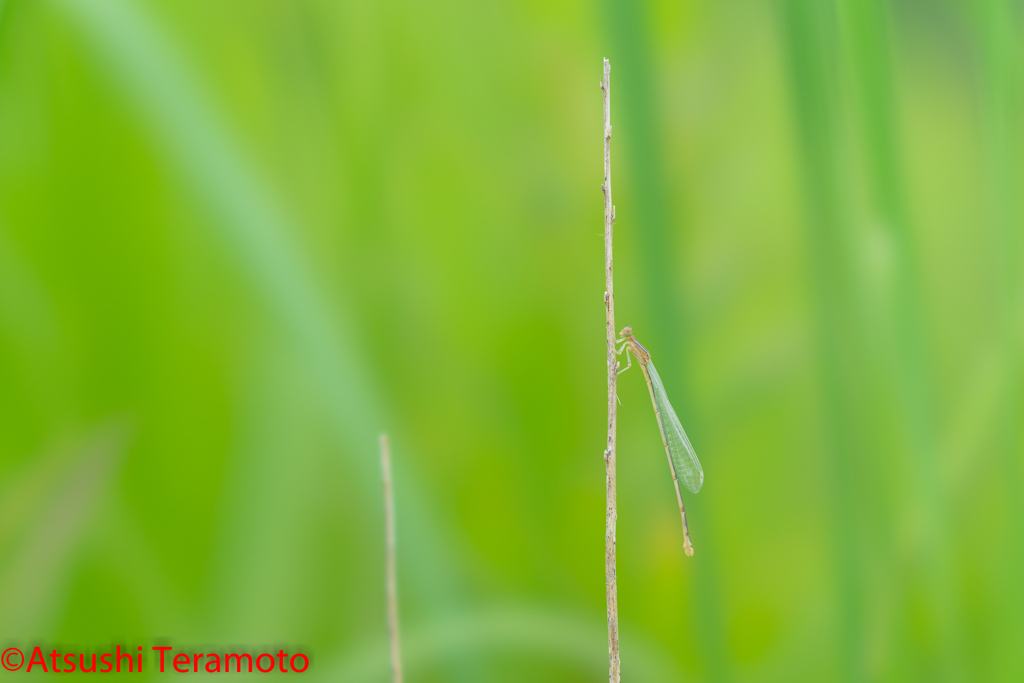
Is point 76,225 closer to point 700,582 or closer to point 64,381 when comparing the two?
point 64,381

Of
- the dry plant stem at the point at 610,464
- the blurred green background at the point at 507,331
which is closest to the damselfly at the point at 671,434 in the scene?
the blurred green background at the point at 507,331

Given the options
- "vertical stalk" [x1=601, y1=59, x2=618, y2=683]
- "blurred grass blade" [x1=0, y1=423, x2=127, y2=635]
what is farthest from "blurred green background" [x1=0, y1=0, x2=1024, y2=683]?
"vertical stalk" [x1=601, y1=59, x2=618, y2=683]

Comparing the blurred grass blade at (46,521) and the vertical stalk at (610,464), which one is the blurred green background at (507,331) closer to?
the blurred grass blade at (46,521)

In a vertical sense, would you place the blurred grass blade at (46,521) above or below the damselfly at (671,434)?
below

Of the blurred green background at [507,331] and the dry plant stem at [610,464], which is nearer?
the dry plant stem at [610,464]

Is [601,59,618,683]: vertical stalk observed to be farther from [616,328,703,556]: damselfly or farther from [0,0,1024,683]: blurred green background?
[616,328,703,556]: damselfly

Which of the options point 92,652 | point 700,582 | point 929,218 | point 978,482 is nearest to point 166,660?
point 92,652

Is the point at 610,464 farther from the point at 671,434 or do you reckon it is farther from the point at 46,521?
the point at 46,521
